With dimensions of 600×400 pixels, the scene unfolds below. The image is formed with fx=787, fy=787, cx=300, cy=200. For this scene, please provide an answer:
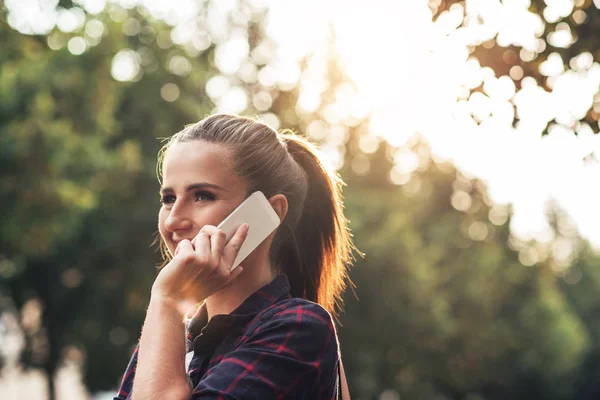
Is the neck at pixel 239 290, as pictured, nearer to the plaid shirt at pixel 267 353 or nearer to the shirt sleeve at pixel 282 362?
the plaid shirt at pixel 267 353

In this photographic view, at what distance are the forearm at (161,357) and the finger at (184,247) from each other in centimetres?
16

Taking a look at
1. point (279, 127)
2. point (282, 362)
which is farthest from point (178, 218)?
point (279, 127)

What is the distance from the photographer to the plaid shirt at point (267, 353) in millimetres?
2160

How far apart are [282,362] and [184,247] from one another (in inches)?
17.8

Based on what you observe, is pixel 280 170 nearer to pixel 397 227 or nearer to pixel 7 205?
pixel 7 205

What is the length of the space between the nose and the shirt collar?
1.01ft

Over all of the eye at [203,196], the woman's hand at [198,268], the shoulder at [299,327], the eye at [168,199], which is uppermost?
the eye at [203,196]

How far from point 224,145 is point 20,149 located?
11.7 meters

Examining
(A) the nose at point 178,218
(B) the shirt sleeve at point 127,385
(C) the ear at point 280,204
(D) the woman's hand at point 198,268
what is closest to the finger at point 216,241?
(D) the woman's hand at point 198,268

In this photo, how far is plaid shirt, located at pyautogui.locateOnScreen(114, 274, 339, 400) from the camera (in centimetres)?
216

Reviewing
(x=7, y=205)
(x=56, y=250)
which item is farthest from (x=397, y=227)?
(x=7, y=205)

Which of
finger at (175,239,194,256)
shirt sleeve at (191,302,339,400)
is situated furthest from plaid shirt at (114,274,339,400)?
finger at (175,239,194,256)

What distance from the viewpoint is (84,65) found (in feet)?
59.4

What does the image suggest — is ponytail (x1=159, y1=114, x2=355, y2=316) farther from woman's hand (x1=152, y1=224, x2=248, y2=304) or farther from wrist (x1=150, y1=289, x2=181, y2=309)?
wrist (x1=150, y1=289, x2=181, y2=309)
